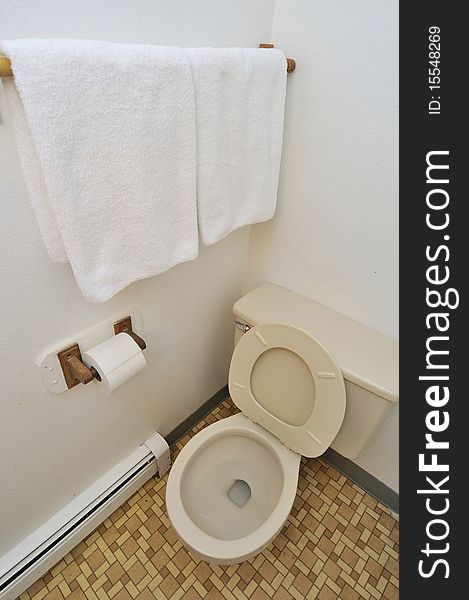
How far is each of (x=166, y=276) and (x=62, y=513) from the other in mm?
839

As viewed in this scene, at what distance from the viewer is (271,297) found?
4.05 feet

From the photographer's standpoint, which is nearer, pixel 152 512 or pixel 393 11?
pixel 393 11

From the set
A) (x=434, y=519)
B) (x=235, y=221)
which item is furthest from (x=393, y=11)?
(x=434, y=519)

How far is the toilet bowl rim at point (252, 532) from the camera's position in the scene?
90cm

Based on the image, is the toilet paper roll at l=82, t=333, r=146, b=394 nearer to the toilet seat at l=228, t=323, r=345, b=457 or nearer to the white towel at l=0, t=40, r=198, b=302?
the white towel at l=0, t=40, r=198, b=302

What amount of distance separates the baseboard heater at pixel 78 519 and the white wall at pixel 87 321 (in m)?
0.04

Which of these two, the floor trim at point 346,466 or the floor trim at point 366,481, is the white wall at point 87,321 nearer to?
the floor trim at point 346,466

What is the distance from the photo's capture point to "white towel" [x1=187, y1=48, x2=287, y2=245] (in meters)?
0.73

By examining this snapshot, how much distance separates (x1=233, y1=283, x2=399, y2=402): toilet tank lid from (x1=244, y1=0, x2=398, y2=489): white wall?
4 centimetres

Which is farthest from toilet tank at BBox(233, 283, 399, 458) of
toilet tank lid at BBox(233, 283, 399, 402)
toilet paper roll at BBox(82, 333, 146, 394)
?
toilet paper roll at BBox(82, 333, 146, 394)

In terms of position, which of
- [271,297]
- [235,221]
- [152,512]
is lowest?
[152,512]

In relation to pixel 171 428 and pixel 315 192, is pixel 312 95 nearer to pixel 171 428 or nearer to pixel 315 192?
pixel 315 192

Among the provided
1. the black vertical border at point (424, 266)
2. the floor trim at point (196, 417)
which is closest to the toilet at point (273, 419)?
the black vertical border at point (424, 266)

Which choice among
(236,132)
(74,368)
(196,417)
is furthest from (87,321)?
(196,417)
